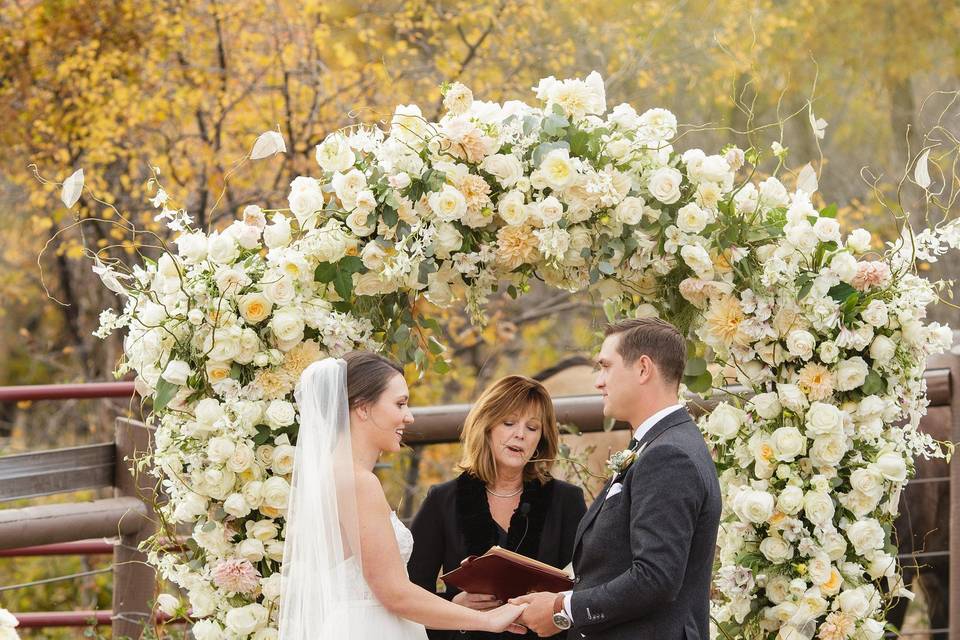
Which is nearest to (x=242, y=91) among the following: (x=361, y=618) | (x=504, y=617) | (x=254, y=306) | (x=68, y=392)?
(x=68, y=392)

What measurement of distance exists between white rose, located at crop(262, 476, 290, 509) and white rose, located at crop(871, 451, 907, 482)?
6.30 feet

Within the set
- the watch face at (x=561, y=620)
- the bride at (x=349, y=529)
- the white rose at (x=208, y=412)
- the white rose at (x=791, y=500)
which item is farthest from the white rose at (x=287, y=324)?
the white rose at (x=791, y=500)

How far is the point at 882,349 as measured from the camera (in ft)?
11.5

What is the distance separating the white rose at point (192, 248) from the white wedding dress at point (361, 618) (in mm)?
1011

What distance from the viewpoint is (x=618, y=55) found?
9.33 metres

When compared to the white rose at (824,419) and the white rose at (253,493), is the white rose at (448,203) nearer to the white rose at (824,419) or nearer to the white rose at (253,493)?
the white rose at (253,493)

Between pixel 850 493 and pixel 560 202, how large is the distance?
4.52 feet

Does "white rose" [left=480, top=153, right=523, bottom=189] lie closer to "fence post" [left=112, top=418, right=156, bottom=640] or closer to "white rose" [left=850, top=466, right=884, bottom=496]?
"white rose" [left=850, top=466, right=884, bottom=496]

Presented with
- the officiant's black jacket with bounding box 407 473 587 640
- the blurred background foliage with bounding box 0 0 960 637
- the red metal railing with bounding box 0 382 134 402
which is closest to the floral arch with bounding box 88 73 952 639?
the officiant's black jacket with bounding box 407 473 587 640

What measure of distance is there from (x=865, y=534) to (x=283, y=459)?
1.92m

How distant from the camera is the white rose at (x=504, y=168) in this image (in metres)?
3.41

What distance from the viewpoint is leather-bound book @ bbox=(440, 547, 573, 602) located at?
3.24 meters

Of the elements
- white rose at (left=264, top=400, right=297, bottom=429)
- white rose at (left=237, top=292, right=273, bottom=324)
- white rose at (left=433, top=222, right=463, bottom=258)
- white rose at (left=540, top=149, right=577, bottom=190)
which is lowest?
white rose at (left=264, top=400, right=297, bottom=429)

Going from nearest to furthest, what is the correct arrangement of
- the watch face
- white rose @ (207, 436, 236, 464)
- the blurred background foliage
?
the watch face → white rose @ (207, 436, 236, 464) → the blurred background foliage
